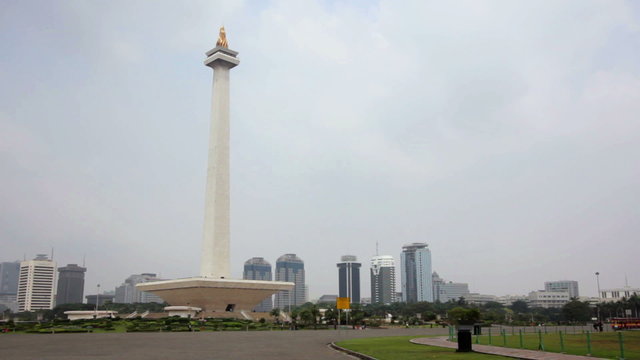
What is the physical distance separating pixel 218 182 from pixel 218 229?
5.90m

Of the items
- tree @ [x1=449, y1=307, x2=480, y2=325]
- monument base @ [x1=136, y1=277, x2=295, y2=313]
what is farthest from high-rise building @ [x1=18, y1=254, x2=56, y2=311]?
tree @ [x1=449, y1=307, x2=480, y2=325]

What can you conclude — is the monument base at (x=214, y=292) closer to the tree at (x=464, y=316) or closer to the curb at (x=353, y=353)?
the curb at (x=353, y=353)

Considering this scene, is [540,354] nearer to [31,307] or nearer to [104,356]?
[104,356]

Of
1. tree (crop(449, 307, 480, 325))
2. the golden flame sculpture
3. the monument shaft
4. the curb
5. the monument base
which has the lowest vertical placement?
the curb

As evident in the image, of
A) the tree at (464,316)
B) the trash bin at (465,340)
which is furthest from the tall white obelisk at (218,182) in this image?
the trash bin at (465,340)

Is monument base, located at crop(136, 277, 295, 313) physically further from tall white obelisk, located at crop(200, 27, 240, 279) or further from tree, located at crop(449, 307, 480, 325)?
tree, located at crop(449, 307, 480, 325)

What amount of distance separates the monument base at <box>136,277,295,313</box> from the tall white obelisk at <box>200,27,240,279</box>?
8.60 ft

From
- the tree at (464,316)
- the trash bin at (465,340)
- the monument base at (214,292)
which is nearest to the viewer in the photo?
the trash bin at (465,340)

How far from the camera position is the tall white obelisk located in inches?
2768

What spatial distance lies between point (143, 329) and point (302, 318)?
22681mm

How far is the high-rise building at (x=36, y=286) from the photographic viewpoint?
17875 centimetres

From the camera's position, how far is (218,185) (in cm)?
7112

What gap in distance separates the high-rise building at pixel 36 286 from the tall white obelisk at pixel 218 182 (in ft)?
441

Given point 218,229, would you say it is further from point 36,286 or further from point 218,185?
point 36,286
